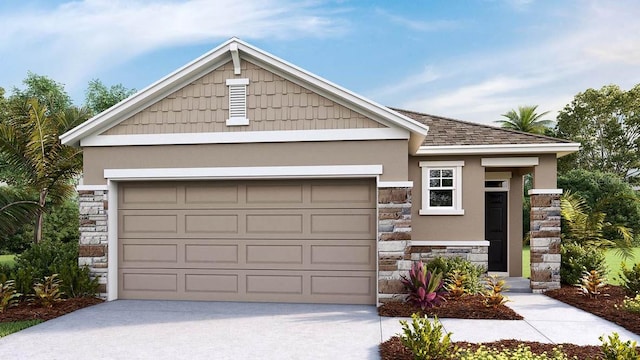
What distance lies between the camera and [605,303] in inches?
355

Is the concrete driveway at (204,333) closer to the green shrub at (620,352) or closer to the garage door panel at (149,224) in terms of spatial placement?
the garage door panel at (149,224)

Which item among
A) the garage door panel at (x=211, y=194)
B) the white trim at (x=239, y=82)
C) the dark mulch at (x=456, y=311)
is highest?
the white trim at (x=239, y=82)

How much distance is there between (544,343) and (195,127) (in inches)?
281

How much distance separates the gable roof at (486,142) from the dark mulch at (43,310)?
7767 millimetres

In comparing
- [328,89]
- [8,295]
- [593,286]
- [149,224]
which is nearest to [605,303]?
[593,286]

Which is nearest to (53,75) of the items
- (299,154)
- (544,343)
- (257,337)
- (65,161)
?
(65,161)

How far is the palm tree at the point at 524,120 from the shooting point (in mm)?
25000

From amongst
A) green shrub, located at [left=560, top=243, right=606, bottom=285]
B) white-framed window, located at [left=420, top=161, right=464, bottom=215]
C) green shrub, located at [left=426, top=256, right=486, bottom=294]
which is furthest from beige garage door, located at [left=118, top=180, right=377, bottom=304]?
green shrub, located at [left=560, top=243, right=606, bottom=285]

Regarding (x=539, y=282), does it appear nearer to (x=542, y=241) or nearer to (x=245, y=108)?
(x=542, y=241)

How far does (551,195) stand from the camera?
1065 centimetres

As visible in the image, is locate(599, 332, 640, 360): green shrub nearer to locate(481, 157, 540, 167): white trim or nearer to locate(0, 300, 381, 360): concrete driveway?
locate(0, 300, 381, 360): concrete driveway

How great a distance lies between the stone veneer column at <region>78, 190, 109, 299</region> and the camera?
9453mm

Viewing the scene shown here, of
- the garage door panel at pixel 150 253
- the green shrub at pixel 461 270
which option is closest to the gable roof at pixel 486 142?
the green shrub at pixel 461 270

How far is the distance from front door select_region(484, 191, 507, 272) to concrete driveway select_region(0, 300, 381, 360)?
5146 millimetres
